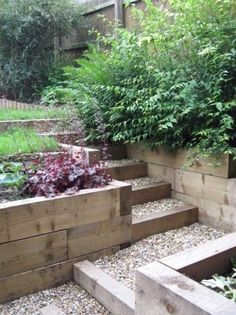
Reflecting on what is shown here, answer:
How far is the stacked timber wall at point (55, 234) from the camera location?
221 centimetres

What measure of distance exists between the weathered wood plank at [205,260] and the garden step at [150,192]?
1376 mm

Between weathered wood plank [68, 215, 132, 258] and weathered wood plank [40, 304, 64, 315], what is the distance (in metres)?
0.37

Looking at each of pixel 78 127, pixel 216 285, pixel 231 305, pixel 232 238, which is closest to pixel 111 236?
pixel 232 238

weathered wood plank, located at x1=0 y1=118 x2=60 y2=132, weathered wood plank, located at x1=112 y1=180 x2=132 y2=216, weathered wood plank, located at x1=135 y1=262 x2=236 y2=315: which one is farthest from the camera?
weathered wood plank, located at x1=0 y1=118 x2=60 y2=132

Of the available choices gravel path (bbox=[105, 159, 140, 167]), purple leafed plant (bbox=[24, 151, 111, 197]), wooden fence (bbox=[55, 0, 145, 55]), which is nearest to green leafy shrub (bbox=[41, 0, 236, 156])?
gravel path (bbox=[105, 159, 140, 167])

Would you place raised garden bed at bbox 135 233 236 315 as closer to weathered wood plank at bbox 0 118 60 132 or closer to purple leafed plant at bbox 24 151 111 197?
purple leafed plant at bbox 24 151 111 197

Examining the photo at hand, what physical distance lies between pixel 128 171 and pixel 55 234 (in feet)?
4.59

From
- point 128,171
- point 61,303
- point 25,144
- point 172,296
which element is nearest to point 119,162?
point 128,171

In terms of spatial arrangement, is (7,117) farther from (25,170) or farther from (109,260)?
(109,260)

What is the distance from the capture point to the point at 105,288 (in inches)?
85.4

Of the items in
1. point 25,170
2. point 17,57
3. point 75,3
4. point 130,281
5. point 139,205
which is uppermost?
point 75,3

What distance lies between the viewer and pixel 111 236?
2.63 metres

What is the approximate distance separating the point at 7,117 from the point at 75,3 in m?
3.34

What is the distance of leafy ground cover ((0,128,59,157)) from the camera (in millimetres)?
3314
